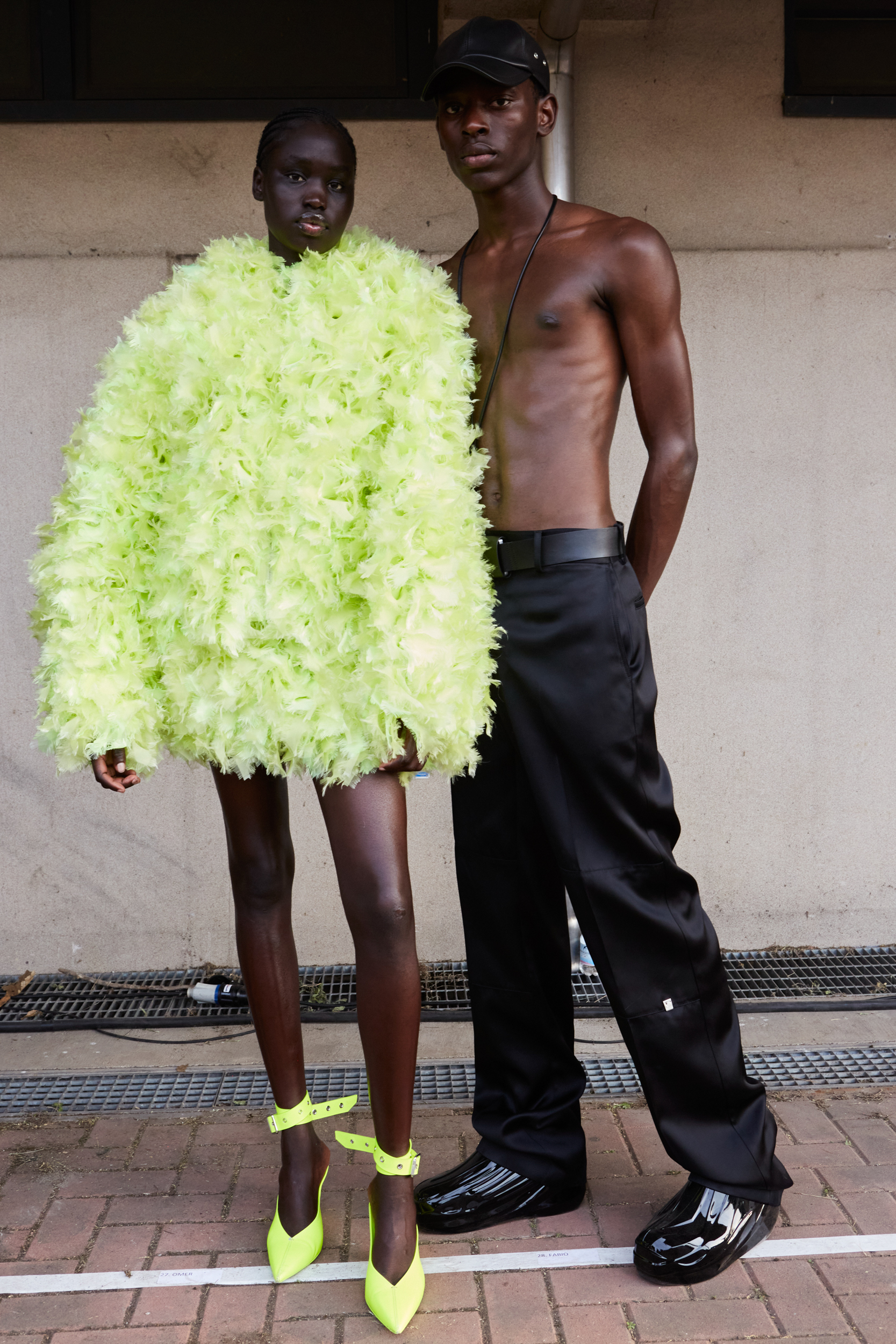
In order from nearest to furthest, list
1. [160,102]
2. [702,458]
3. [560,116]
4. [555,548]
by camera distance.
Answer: [555,548], [560,116], [160,102], [702,458]

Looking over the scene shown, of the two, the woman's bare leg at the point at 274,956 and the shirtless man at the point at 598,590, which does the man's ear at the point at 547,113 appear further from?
the woman's bare leg at the point at 274,956

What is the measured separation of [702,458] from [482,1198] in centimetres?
255

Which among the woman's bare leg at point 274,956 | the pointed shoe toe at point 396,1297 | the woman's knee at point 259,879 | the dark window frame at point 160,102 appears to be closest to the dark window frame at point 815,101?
the dark window frame at point 160,102

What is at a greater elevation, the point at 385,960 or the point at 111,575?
the point at 111,575

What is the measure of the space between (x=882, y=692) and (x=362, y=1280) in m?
2.76

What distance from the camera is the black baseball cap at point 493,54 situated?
2.30 meters

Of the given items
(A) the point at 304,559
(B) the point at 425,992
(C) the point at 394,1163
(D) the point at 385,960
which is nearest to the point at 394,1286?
(C) the point at 394,1163

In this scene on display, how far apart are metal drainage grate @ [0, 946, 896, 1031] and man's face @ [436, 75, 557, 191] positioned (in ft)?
8.01

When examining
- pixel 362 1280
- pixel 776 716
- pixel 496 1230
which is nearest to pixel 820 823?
pixel 776 716

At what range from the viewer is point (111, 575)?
237 centimetres

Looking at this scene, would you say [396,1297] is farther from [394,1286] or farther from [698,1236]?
[698,1236]

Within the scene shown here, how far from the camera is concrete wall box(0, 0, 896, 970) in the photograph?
3.95 m

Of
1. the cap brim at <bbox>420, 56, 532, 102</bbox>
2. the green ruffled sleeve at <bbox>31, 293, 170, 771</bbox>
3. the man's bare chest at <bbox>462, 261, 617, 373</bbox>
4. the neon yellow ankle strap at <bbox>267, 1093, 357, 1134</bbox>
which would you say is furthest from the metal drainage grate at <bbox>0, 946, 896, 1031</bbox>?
the cap brim at <bbox>420, 56, 532, 102</bbox>

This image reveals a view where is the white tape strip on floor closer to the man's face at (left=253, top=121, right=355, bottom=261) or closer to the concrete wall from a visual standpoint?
the concrete wall
